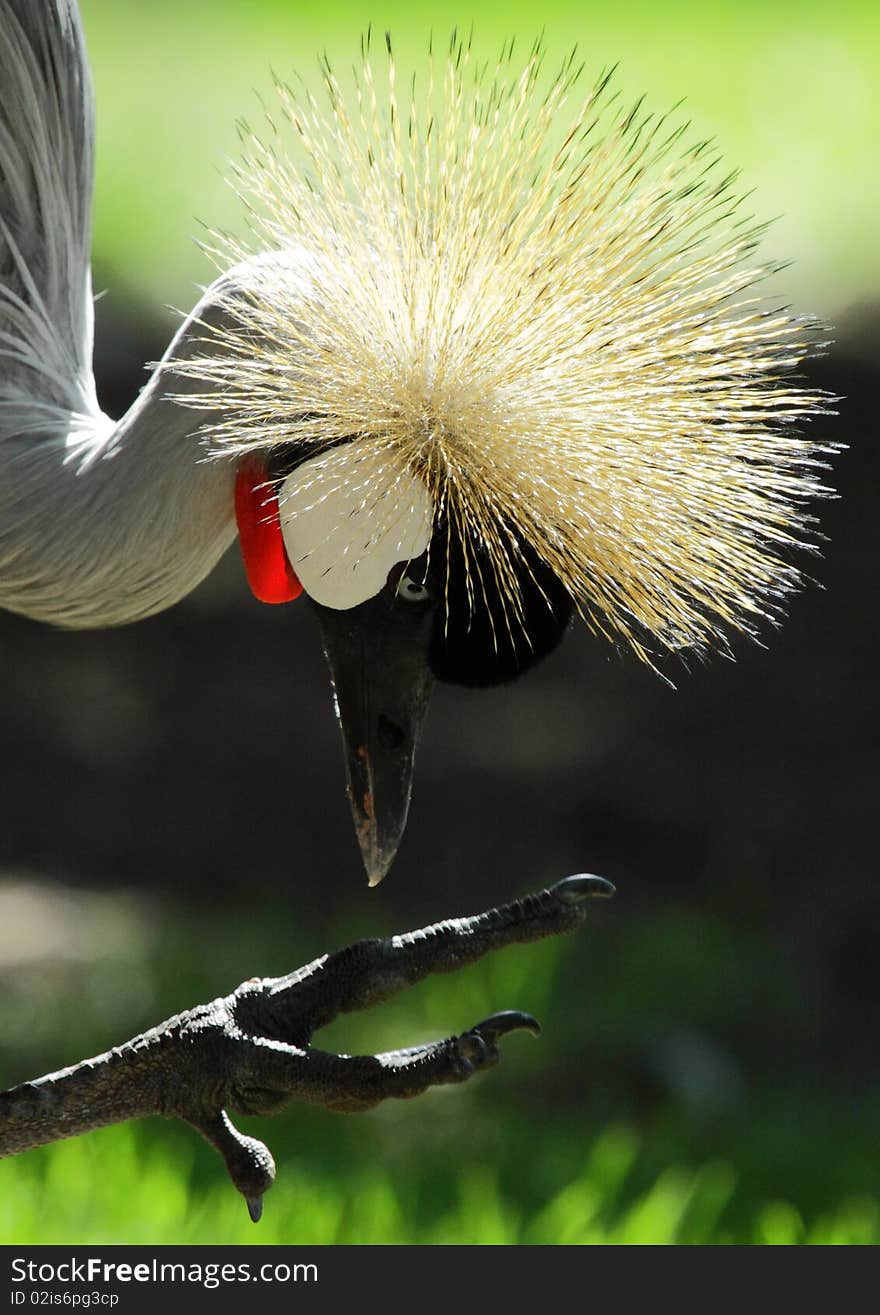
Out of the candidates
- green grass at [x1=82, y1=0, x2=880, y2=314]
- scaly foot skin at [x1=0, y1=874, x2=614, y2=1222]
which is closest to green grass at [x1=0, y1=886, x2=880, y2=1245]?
scaly foot skin at [x1=0, y1=874, x2=614, y2=1222]

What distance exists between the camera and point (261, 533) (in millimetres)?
1151

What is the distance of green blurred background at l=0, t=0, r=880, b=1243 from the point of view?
6.71 ft

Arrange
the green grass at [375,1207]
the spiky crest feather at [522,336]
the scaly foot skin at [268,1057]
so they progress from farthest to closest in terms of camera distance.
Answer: the green grass at [375,1207]
the scaly foot skin at [268,1057]
the spiky crest feather at [522,336]

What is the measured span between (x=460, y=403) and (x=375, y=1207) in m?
1.26

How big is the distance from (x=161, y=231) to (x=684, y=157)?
250cm

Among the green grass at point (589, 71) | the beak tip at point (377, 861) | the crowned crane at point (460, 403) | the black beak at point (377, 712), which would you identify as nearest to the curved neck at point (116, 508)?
the crowned crane at point (460, 403)

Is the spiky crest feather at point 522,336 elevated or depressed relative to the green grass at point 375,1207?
elevated

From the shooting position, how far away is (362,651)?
1112 millimetres

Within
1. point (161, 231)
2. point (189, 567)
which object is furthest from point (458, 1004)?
point (161, 231)

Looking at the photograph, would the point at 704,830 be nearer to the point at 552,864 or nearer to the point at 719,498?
the point at 552,864

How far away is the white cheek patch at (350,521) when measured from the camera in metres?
1.03

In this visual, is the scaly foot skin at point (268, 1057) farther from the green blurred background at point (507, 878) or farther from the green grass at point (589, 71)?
the green grass at point (589, 71)

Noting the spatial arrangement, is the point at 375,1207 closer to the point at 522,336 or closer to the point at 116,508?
the point at 116,508

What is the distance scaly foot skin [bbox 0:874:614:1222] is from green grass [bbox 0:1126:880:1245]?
0.60 m
